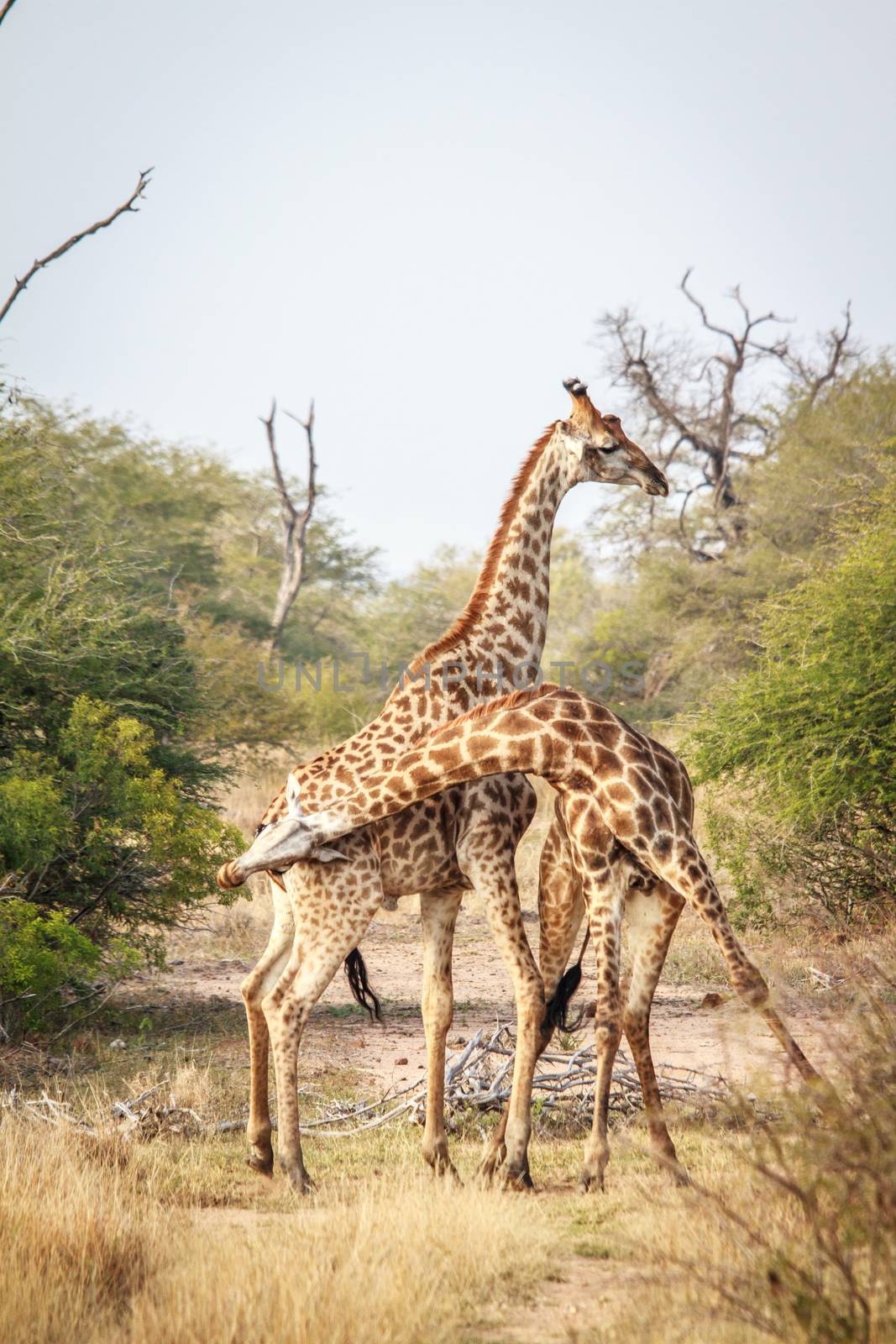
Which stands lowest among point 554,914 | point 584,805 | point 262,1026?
point 262,1026

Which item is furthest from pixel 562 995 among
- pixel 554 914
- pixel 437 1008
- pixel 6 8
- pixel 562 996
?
pixel 6 8

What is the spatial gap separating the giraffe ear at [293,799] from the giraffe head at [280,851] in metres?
0.02

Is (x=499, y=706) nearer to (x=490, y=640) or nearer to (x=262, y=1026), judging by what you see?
(x=490, y=640)

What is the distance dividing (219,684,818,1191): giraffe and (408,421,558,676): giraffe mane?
0.79 metres

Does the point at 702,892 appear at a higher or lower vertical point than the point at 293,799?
lower

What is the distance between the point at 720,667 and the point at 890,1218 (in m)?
20.6

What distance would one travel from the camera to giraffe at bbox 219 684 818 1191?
17.6ft

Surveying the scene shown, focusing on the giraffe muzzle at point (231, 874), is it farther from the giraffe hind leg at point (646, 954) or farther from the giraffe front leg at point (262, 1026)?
the giraffe hind leg at point (646, 954)

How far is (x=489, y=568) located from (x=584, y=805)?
186 cm

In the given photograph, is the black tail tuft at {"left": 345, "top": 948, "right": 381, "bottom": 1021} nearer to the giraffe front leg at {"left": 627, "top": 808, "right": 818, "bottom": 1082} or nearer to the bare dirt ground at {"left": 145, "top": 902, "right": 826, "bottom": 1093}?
the bare dirt ground at {"left": 145, "top": 902, "right": 826, "bottom": 1093}

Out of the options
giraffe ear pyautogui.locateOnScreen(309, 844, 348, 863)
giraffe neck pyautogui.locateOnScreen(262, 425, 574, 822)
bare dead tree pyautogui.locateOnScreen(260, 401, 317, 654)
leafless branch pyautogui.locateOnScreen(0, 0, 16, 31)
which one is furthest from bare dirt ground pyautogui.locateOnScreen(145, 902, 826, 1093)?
bare dead tree pyautogui.locateOnScreen(260, 401, 317, 654)

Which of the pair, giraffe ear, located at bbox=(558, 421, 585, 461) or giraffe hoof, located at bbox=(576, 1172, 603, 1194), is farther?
giraffe ear, located at bbox=(558, 421, 585, 461)

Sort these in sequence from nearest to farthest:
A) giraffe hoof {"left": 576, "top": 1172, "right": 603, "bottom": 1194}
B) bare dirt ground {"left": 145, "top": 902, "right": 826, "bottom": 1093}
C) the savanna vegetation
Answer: the savanna vegetation → giraffe hoof {"left": 576, "top": 1172, "right": 603, "bottom": 1194} → bare dirt ground {"left": 145, "top": 902, "right": 826, "bottom": 1093}

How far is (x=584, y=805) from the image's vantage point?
553 centimetres
